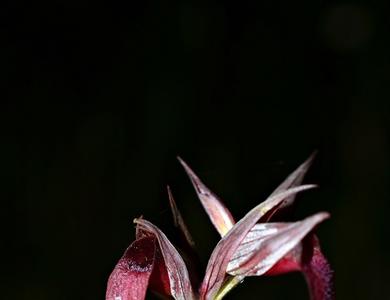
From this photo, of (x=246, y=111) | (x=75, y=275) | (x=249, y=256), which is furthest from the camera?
(x=246, y=111)

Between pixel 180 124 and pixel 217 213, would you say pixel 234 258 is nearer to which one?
pixel 217 213

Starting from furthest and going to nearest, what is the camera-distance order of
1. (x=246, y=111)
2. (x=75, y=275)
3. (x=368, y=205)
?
(x=246, y=111)
(x=368, y=205)
(x=75, y=275)

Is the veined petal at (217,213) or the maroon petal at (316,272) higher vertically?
the veined petal at (217,213)

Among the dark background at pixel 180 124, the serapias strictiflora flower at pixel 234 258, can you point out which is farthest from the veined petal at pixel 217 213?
the dark background at pixel 180 124

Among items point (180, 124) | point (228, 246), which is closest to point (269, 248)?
point (228, 246)

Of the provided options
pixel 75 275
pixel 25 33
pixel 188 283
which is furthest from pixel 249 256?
pixel 25 33

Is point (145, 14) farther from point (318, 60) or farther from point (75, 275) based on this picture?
point (75, 275)

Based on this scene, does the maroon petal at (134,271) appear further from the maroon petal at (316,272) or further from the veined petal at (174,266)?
the maroon petal at (316,272)
